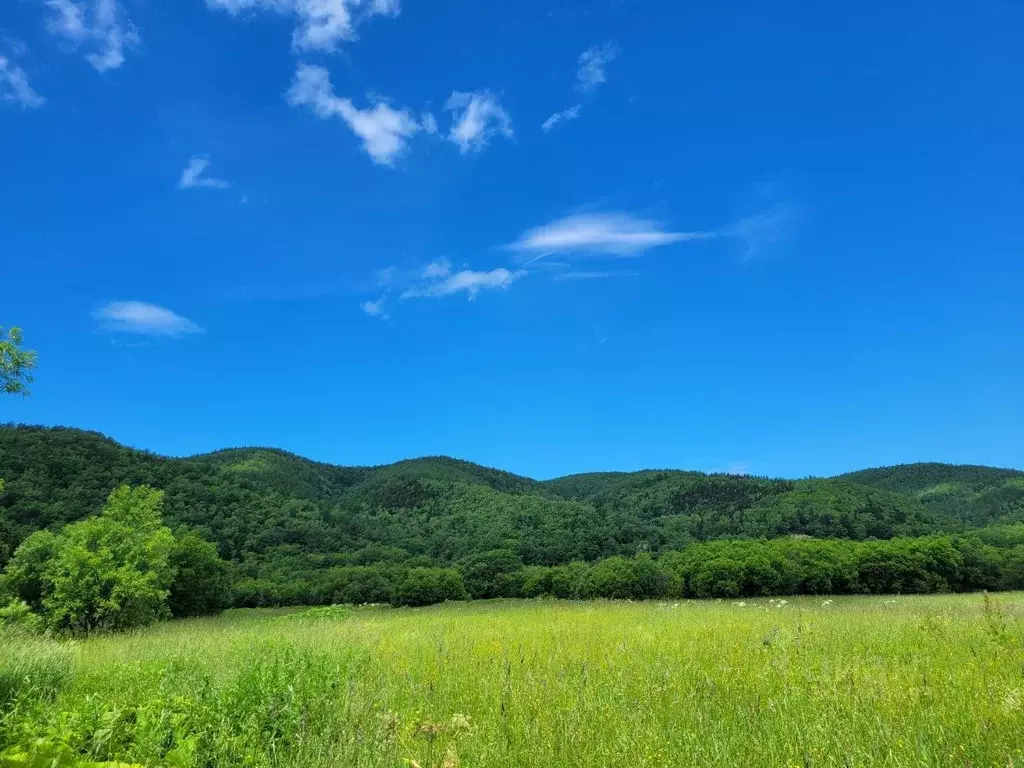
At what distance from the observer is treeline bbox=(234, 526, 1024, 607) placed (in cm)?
5866

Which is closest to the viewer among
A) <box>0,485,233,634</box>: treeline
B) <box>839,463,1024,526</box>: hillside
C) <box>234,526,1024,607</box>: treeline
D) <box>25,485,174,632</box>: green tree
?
<box>0,485,233,634</box>: treeline

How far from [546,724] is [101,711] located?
4.24m

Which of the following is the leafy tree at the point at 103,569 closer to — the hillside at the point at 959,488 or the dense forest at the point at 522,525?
the dense forest at the point at 522,525

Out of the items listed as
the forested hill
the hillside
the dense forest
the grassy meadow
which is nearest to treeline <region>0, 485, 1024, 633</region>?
the dense forest

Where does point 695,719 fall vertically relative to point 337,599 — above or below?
above

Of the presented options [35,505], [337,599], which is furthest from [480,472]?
[35,505]

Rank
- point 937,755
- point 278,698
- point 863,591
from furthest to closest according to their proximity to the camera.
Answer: point 863,591
point 278,698
point 937,755

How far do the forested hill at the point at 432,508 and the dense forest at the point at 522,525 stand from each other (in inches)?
13.7

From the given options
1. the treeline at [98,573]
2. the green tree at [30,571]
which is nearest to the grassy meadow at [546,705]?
the treeline at [98,573]

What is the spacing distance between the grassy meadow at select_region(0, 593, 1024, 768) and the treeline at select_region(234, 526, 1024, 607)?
4888cm

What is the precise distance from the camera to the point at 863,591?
2366 inches

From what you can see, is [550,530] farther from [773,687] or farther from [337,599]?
[773,687]

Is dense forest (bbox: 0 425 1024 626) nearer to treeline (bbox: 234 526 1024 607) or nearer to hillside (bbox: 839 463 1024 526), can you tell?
treeline (bbox: 234 526 1024 607)

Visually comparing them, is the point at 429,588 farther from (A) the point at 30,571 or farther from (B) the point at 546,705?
(B) the point at 546,705
